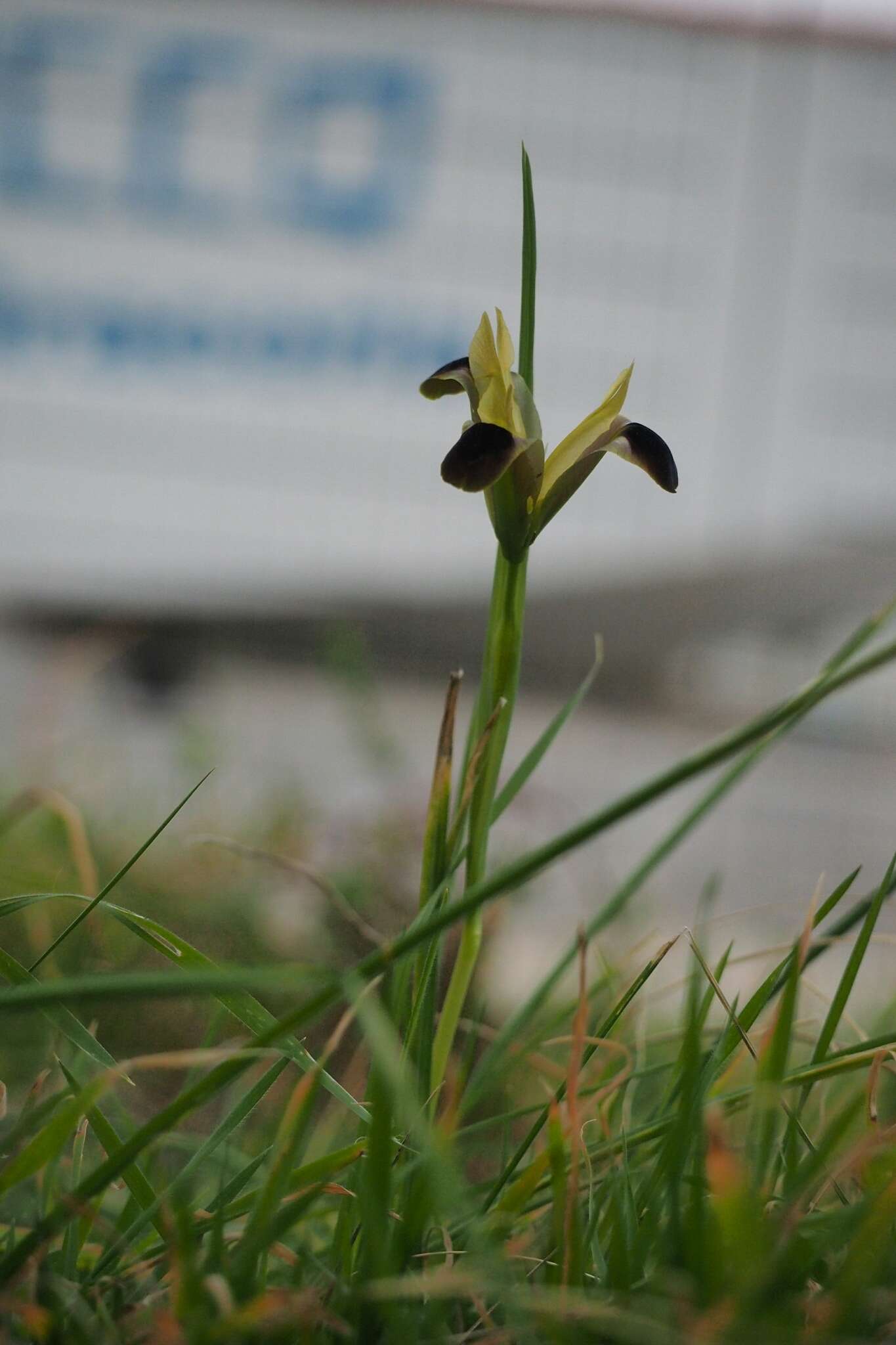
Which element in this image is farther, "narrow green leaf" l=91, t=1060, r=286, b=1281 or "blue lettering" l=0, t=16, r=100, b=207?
"blue lettering" l=0, t=16, r=100, b=207

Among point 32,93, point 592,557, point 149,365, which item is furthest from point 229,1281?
point 32,93

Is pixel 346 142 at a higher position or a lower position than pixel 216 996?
higher

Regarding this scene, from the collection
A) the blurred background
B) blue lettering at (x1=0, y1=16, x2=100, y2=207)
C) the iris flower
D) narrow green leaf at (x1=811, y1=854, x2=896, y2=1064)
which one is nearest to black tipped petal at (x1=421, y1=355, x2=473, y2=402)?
the iris flower

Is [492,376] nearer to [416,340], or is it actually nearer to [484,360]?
[484,360]

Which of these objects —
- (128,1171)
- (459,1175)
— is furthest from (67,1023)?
(459,1175)

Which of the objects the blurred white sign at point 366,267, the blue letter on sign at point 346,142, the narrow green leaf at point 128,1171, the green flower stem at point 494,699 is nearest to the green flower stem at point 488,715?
the green flower stem at point 494,699

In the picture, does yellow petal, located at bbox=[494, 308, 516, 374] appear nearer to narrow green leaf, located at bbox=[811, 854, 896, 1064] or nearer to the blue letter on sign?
narrow green leaf, located at bbox=[811, 854, 896, 1064]
